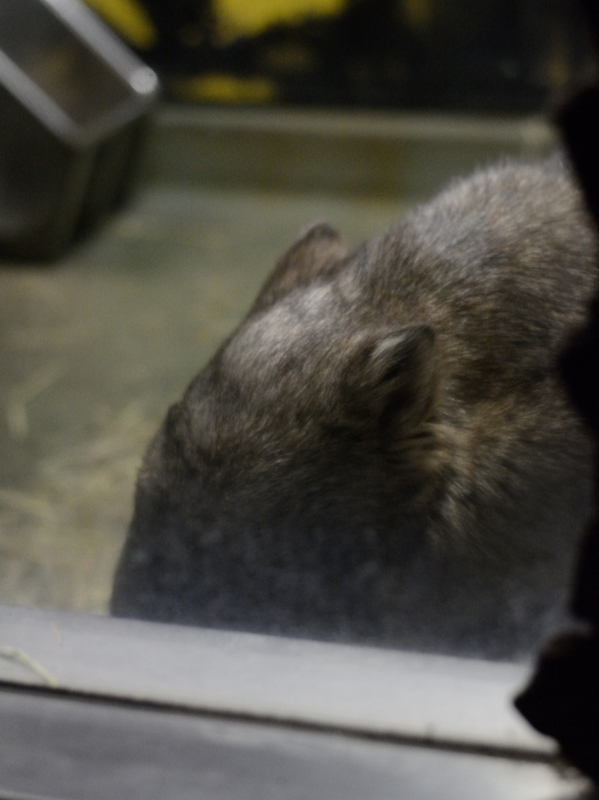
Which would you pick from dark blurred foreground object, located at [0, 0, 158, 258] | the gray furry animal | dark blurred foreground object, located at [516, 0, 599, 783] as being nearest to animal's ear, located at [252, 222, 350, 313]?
the gray furry animal

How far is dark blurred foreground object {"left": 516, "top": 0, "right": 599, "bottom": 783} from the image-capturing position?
0.75m

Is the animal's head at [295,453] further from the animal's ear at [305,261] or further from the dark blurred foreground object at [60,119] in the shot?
the dark blurred foreground object at [60,119]

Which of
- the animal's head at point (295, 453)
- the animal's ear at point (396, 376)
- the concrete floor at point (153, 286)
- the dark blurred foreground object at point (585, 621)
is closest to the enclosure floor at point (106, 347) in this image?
the concrete floor at point (153, 286)

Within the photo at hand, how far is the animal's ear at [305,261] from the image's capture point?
174cm

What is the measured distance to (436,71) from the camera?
11.7ft

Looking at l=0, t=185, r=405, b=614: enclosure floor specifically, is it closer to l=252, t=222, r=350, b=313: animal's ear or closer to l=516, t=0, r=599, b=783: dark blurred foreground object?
l=252, t=222, r=350, b=313: animal's ear

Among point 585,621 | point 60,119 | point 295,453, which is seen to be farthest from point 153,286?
point 585,621

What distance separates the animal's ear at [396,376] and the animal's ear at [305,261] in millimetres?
322

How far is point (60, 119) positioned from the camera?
10.9 feet

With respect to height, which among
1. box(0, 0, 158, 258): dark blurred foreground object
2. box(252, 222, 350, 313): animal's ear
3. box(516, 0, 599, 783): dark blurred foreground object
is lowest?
box(516, 0, 599, 783): dark blurred foreground object

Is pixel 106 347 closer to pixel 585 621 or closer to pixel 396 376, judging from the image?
pixel 396 376

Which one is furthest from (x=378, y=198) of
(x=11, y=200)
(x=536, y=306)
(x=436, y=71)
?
(x=536, y=306)

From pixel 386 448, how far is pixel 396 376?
12cm

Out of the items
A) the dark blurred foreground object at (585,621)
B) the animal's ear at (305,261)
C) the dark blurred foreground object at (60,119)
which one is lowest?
the dark blurred foreground object at (585,621)
